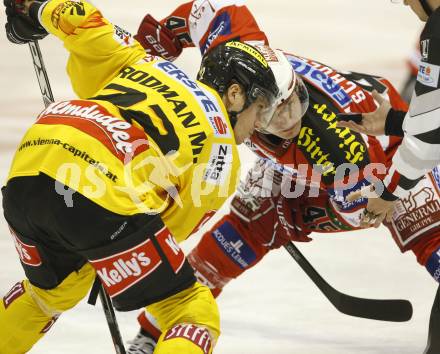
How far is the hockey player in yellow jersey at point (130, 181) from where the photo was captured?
8.65 ft

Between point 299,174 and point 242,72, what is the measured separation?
62 cm

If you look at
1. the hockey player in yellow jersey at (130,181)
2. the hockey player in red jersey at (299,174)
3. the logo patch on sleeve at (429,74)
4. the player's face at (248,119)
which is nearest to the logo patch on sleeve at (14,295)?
the hockey player in yellow jersey at (130,181)

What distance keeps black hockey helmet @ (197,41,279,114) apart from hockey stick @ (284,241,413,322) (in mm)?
869

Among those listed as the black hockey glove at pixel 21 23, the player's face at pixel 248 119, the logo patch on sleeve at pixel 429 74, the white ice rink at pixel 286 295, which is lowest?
the white ice rink at pixel 286 295

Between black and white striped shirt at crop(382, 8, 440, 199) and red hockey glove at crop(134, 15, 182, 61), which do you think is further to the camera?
red hockey glove at crop(134, 15, 182, 61)

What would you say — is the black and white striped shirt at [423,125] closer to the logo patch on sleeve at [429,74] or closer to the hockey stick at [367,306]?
the logo patch on sleeve at [429,74]

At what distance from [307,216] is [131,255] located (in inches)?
44.3

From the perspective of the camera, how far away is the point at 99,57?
302cm

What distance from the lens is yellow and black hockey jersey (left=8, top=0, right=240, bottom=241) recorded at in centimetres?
265

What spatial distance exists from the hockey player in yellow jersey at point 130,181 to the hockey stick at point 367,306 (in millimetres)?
823

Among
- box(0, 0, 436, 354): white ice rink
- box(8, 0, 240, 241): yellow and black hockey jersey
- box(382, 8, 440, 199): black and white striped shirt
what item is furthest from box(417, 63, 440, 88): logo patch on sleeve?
box(0, 0, 436, 354): white ice rink

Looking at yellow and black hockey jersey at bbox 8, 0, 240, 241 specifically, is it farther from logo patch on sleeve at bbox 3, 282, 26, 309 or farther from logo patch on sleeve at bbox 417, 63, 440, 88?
logo patch on sleeve at bbox 417, 63, 440, 88

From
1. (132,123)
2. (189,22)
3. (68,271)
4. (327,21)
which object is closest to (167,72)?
(132,123)

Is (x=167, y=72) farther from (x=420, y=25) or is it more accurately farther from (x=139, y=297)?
(x=420, y=25)
